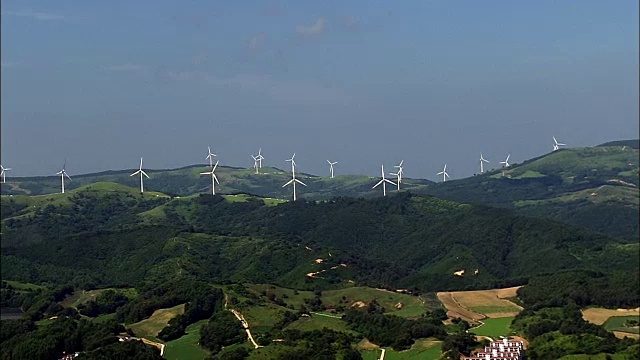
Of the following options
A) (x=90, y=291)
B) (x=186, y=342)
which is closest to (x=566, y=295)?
(x=186, y=342)

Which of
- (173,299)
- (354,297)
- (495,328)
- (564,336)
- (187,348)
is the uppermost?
(173,299)

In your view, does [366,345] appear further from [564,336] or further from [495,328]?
[564,336]

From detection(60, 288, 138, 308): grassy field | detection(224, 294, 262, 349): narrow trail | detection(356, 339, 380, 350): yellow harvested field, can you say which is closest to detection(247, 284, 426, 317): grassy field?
detection(224, 294, 262, 349): narrow trail

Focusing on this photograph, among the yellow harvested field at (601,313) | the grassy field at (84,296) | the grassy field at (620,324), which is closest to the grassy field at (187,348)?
the grassy field at (84,296)

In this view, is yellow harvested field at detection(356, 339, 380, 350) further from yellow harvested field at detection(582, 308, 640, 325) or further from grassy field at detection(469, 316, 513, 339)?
yellow harvested field at detection(582, 308, 640, 325)

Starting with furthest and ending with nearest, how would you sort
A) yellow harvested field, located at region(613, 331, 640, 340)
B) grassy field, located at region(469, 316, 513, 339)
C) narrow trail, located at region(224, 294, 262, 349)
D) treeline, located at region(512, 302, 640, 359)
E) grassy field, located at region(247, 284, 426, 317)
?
1. grassy field, located at region(247, 284, 426, 317)
2. grassy field, located at region(469, 316, 513, 339)
3. yellow harvested field, located at region(613, 331, 640, 340)
4. narrow trail, located at region(224, 294, 262, 349)
5. treeline, located at region(512, 302, 640, 359)

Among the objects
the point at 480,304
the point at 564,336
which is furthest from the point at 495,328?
the point at 480,304

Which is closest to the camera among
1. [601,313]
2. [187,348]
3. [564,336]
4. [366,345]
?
[564,336]

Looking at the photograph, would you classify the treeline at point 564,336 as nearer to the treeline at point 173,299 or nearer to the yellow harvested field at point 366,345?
the yellow harvested field at point 366,345
